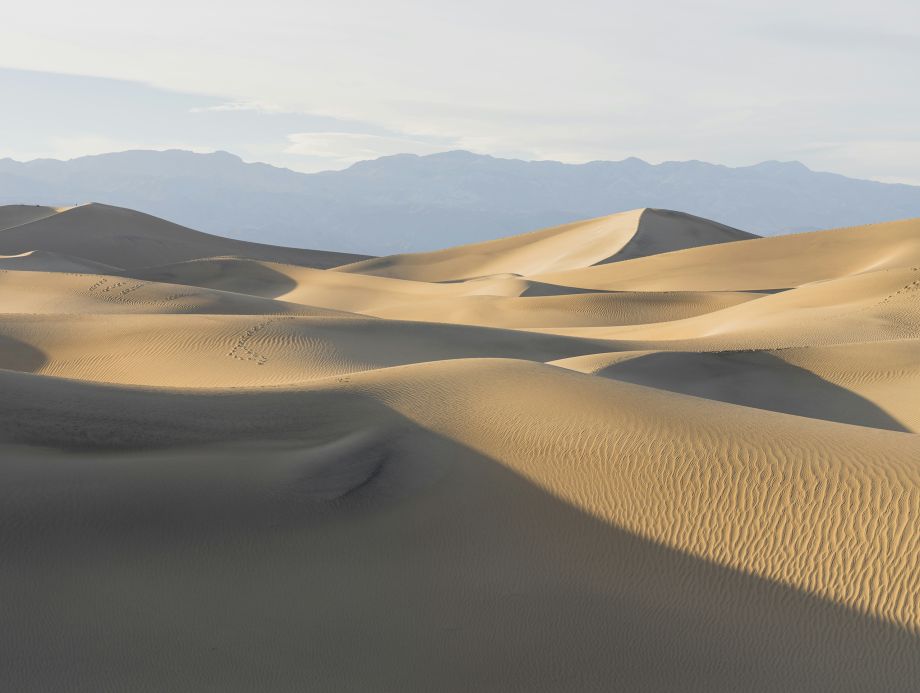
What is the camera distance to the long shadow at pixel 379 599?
4.85 metres

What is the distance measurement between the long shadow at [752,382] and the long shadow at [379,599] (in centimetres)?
Result: 591

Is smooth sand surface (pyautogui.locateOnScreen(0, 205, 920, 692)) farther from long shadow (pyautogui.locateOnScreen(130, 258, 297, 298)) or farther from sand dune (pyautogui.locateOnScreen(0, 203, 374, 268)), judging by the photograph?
sand dune (pyautogui.locateOnScreen(0, 203, 374, 268))

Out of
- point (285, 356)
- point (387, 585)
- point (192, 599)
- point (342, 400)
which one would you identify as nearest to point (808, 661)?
point (387, 585)

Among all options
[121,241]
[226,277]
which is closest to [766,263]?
[226,277]

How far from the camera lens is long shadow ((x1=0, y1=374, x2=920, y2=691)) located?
485cm

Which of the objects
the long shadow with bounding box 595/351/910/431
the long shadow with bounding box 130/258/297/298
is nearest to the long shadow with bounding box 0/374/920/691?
the long shadow with bounding box 595/351/910/431

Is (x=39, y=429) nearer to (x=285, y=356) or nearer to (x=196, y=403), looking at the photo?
(x=196, y=403)

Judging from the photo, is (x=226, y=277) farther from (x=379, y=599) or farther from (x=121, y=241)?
(x=379, y=599)

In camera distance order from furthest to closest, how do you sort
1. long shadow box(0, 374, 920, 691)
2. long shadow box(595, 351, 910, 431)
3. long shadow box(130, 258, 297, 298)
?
long shadow box(130, 258, 297, 298), long shadow box(595, 351, 910, 431), long shadow box(0, 374, 920, 691)

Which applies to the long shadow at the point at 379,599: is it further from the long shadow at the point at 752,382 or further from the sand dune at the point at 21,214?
the sand dune at the point at 21,214

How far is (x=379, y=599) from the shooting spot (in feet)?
17.9

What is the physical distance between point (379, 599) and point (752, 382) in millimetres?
8386

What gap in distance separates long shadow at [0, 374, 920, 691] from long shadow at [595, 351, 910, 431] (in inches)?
232

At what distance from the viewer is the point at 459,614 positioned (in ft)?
17.7
